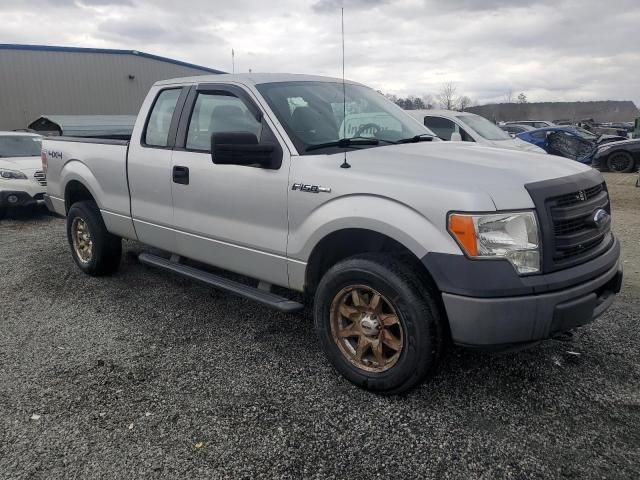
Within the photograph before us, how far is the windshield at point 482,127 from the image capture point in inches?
408

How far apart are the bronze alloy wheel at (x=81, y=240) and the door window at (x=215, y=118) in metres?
2.00

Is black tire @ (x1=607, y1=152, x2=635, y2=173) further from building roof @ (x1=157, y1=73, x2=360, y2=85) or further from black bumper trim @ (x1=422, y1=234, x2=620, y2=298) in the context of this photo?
black bumper trim @ (x1=422, y1=234, x2=620, y2=298)

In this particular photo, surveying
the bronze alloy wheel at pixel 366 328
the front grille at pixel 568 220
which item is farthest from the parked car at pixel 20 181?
the front grille at pixel 568 220

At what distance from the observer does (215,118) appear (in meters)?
→ 4.02

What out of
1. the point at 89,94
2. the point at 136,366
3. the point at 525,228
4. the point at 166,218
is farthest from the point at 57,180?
the point at 89,94

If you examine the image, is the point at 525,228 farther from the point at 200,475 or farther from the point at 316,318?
the point at 200,475

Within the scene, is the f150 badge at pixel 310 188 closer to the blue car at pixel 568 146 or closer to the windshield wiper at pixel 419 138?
the windshield wiper at pixel 419 138

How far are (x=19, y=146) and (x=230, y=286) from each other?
8524 mm

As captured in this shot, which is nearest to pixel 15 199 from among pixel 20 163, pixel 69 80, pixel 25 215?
pixel 20 163

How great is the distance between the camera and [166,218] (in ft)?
14.1

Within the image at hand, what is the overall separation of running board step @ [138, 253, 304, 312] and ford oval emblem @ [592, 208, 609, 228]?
186 centimetres

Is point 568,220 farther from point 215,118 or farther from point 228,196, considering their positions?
point 215,118

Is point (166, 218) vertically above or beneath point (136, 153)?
beneath

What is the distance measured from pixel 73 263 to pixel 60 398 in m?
3.38
